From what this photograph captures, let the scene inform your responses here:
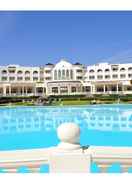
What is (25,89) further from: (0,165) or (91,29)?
(0,165)

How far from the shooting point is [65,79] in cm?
4028

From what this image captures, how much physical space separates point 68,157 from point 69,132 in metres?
0.14

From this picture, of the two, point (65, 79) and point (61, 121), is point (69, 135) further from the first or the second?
point (65, 79)

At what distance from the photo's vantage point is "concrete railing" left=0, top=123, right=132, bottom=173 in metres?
2.32

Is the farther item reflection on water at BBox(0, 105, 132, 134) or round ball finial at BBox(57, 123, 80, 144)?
reflection on water at BBox(0, 105, 132, 134)

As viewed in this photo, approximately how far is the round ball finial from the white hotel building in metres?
35.2

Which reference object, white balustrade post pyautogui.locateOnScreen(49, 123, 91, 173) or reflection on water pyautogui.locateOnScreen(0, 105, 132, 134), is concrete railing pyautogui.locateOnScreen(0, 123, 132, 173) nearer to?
white balustrade post pyautogui.locateOnScreen(49, 123, 91, 173)

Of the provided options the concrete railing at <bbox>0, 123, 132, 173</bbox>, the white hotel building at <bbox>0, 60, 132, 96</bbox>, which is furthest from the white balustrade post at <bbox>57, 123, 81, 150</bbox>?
the white hotel building at <bbox>0, 60, 132, 96</bbox>

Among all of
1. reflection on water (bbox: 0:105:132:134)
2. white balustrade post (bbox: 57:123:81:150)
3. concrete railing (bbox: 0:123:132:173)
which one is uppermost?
white balustrade post (bbox: 57:123:81:150)

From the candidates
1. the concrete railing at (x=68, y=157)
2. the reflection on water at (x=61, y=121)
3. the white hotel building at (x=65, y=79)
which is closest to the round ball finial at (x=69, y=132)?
the concrete railing at (x=68, y=157)

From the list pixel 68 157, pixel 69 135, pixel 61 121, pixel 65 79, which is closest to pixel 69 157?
pixel 68 157

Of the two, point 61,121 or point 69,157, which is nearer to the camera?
point 69,157

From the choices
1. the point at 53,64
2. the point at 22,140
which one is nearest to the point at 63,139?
the point at 22,140

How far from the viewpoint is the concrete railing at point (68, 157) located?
232 cm
